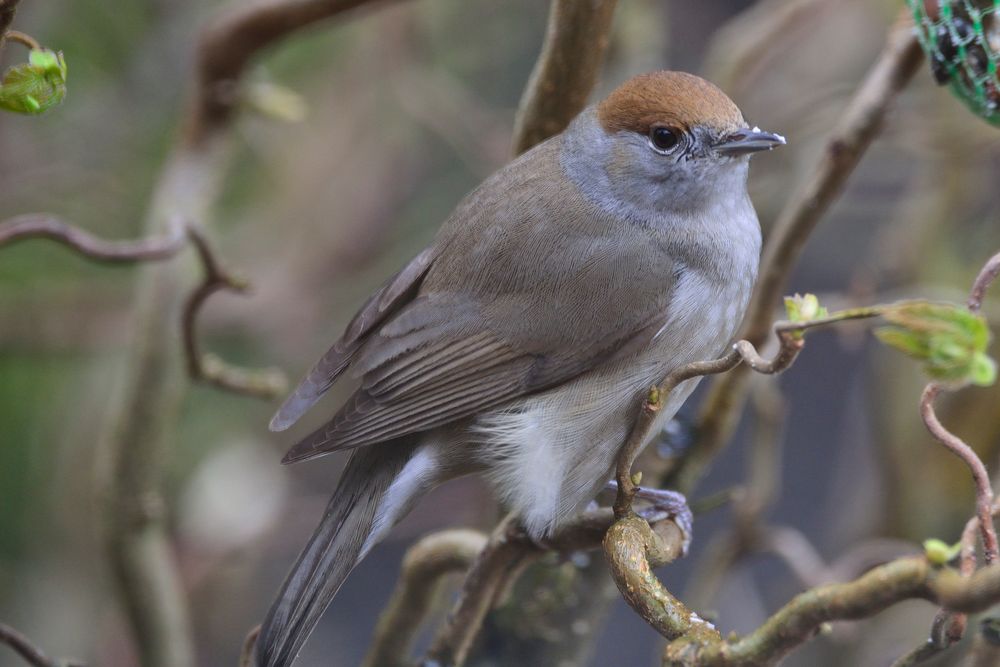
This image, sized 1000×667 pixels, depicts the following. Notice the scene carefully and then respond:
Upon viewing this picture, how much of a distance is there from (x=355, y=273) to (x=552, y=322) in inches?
110

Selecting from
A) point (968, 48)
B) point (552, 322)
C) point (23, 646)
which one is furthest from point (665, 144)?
point (23, 646)

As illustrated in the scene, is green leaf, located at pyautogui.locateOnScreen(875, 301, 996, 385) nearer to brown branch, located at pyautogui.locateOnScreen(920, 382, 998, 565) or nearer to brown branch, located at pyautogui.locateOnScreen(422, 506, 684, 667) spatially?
brown branch, located at pyautogui.locateOnScreen(920, 382, 998, 565)

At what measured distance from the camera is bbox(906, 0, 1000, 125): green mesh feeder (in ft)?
6.63

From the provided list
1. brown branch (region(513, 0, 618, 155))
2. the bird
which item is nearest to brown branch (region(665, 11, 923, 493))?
the bird

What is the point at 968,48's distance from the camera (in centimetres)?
208

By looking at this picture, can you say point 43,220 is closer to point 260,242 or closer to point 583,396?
point 583,396

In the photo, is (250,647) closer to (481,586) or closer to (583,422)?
(481,586)

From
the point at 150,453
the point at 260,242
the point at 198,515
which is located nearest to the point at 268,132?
the point at 260,242

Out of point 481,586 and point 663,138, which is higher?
point 663,138

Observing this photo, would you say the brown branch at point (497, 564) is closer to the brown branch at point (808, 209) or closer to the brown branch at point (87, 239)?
the brown branch at point (808, 209)

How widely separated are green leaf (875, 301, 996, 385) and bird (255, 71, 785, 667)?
1.03 metres

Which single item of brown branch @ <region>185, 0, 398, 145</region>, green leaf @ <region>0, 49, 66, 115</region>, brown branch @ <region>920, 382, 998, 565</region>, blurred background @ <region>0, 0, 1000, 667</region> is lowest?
blurred background @ <region>0, 0, 1000, 667</region>

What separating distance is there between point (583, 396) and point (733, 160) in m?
0.62

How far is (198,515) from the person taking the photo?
4285 millimetres
